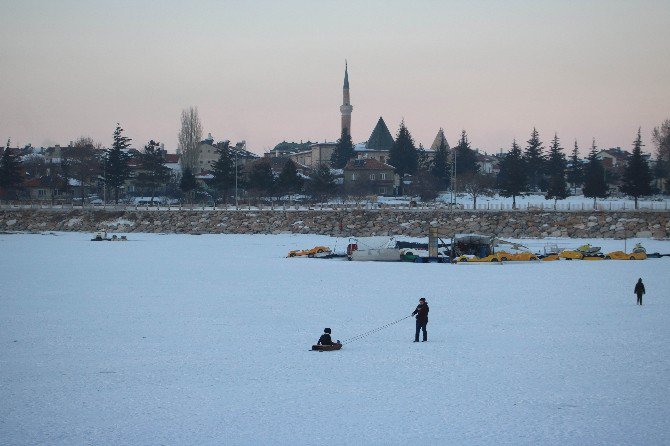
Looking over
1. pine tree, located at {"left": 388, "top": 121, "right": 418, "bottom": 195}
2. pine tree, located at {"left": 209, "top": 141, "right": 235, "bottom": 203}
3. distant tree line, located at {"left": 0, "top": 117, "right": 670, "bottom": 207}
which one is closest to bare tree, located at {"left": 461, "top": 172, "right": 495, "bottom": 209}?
distant tree line, located at {"left": 0, "top": 117, "right": 670, "bottom": 207}

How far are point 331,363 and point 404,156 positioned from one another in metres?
80.4

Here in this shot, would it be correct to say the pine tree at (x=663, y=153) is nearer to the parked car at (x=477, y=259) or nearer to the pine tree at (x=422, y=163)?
the pine tree at (x=422, y=163)

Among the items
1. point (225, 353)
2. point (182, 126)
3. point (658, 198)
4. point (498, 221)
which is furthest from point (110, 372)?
point (182, 126)

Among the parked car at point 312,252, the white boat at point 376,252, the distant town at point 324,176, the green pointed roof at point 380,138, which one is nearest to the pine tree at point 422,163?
the distant town at point 324,176

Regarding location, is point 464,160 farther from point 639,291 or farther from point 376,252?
point 639,291

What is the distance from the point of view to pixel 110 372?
14.0 metres

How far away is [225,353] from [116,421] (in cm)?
461

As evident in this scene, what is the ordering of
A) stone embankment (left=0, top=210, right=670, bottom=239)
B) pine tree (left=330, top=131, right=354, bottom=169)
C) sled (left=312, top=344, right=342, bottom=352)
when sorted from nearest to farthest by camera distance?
sled (left=312, top=344, right=342, bottom=352) < stone embankment (left=0, top=210, right=670, bottom=239) < pine tree (left=330, top=131, right=354, bottom=169)

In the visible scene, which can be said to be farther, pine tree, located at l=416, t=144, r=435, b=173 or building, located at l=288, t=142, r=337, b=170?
building, located at l=288, t=142, r=337, b=170

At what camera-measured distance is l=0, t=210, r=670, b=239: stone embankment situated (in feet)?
179

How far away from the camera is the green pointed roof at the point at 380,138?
404 feet

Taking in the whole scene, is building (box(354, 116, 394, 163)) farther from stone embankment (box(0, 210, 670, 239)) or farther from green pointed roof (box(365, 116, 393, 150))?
stone embankment (box(0, 210, 670, 239))

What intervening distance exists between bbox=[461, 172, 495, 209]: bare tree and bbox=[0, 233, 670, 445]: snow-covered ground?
53.4 meters

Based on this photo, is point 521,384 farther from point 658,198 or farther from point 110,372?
point 658,198
